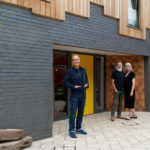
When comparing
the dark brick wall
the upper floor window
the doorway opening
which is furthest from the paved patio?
the upper floor window

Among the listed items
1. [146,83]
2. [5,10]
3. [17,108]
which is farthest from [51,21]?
[146,83]

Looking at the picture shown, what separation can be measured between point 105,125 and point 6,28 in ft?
13.3

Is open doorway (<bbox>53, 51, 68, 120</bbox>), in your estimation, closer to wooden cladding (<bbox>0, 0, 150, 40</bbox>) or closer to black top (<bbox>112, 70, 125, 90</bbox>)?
black top (<bbox>112, 70, 125, 90</bbox>)

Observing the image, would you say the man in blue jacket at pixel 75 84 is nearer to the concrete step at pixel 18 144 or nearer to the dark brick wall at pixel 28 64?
the dark brick wall at pixel 28 64

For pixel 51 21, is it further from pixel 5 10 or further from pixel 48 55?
pixel 5 10

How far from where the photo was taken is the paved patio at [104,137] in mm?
4688

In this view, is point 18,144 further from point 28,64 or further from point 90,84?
point 90,84

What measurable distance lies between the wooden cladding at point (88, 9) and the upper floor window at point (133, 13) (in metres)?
0.18

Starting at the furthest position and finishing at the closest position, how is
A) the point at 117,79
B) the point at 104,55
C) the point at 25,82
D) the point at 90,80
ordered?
the point at 104,55 < the point at 90,80 < the point at 117,79 < the point at 25,82

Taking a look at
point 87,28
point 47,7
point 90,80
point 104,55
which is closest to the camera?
point 47,7

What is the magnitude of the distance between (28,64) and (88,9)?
2.69 m

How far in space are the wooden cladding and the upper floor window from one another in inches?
6.9

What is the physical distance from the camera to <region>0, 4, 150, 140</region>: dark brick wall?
179 inches

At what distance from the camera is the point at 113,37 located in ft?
24.7
